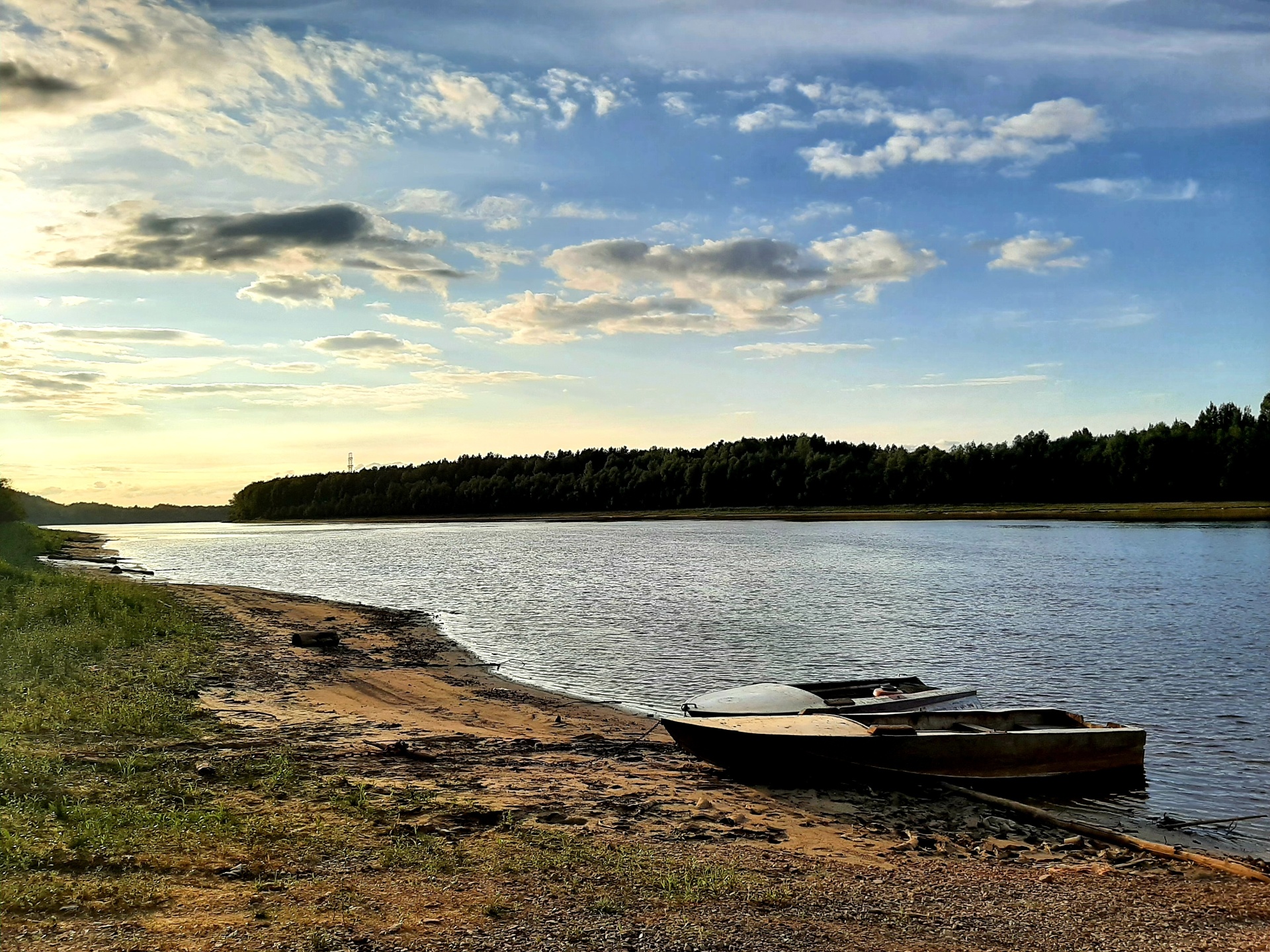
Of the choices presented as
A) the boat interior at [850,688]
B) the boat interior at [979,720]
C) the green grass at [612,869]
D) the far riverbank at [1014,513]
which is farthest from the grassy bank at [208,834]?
the far riverbank at [1014,513]

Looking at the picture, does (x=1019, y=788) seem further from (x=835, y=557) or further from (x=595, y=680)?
(x=835, y=557)

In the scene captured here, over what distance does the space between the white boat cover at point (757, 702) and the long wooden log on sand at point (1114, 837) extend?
10.7ft

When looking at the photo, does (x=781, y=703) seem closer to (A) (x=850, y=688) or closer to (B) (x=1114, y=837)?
(A) (x=850, y=688)

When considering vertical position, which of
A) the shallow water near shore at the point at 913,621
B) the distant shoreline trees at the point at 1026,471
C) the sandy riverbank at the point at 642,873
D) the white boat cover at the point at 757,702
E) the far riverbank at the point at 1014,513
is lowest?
the shallow water near shore at the point at 913,621

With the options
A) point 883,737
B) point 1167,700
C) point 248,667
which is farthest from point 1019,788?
point 248,667

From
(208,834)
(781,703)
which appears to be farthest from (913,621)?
(208,834)

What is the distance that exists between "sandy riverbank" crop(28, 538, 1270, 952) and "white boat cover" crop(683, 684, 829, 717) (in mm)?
1101

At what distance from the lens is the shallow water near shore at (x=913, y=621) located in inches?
837

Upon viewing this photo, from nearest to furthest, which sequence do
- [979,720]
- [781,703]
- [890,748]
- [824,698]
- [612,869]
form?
[612,869] → [890,748] → [979,720] → [781,703] → [824,698]

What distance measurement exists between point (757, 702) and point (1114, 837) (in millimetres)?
6423

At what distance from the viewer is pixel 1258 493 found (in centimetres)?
13350

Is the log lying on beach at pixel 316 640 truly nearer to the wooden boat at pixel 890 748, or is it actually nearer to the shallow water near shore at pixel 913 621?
the shallow water near shore at pixel 913 621

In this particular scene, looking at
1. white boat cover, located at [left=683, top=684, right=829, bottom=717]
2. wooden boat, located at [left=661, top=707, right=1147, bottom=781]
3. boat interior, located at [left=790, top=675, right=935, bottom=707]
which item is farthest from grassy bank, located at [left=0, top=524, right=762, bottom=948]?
boat interior, located at [left=790, top=675, right=935, bottom=707]

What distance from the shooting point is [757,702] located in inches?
687
